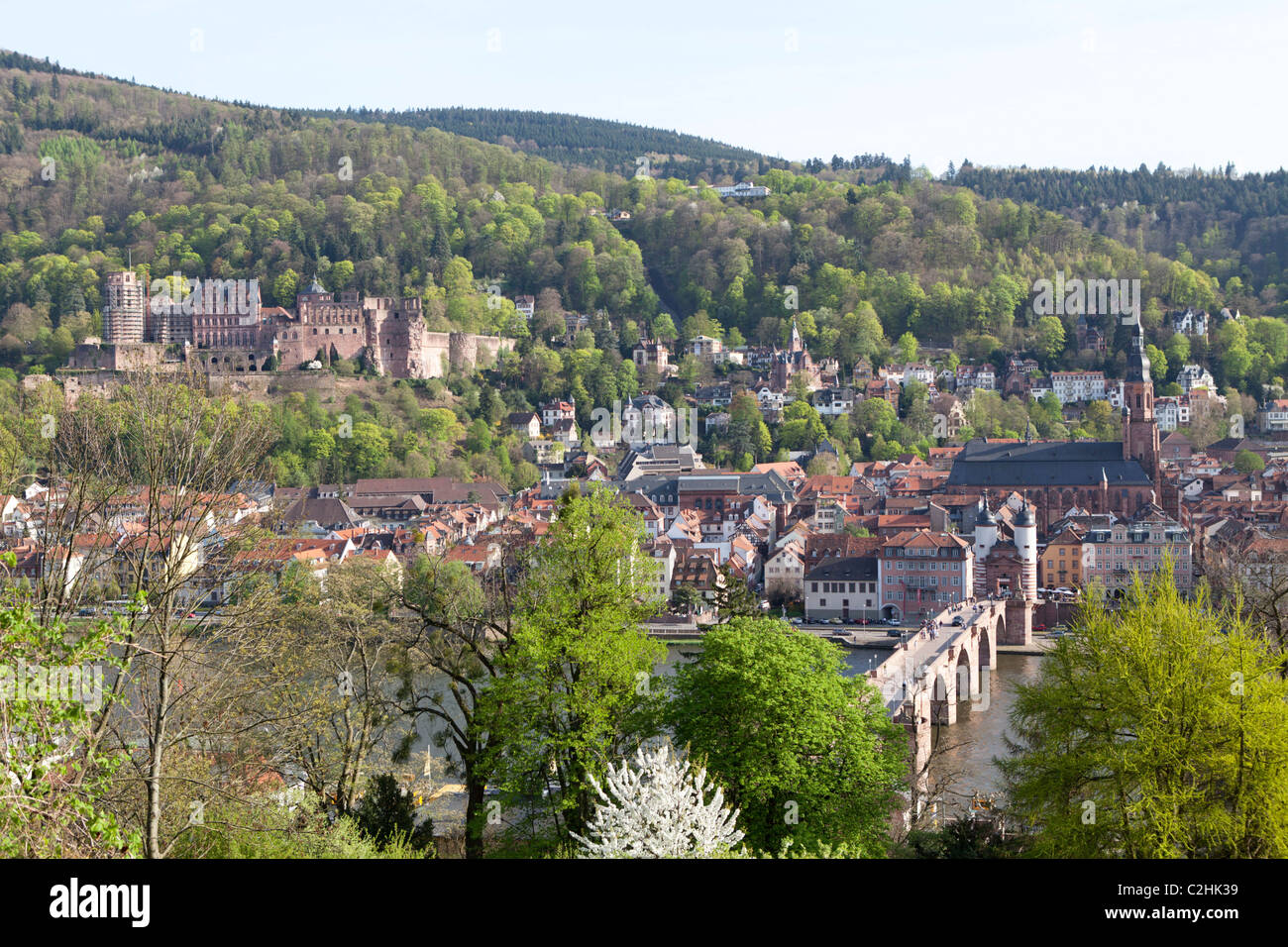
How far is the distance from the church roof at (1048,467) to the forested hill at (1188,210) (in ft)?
109

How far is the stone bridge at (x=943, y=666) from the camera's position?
1786 centimetres

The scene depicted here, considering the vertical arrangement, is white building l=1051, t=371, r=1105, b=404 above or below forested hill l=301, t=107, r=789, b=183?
below

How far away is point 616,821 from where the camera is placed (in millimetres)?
6902

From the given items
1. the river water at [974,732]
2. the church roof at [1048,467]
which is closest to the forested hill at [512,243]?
the church roof at [1048,467]

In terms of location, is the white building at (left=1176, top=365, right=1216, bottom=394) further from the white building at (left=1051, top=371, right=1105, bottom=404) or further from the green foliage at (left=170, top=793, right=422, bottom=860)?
the green foliage at (left=170, top=793, right=422, bottom=860)

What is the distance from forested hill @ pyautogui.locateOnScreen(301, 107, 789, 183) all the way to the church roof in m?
68.7

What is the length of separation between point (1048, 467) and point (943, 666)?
2307 cm

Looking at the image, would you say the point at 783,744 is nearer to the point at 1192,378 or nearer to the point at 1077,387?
the point at 1077,387

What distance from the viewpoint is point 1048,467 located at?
4406 cm

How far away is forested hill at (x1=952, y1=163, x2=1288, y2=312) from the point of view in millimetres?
77875

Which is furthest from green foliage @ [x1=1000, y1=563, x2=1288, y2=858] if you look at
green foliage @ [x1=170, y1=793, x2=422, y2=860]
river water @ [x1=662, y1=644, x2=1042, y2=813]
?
green foliage @ [x1=170, y1=793, x2=422, y2=860]
